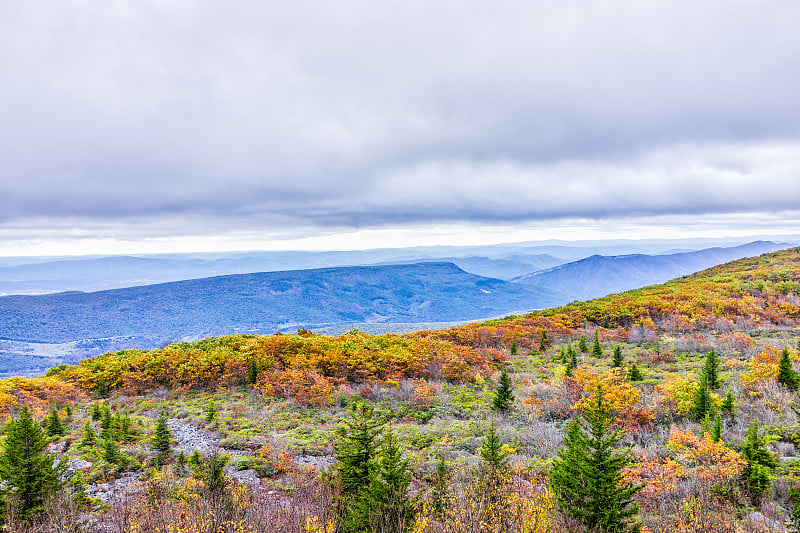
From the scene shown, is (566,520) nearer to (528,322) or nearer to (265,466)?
(265,466)

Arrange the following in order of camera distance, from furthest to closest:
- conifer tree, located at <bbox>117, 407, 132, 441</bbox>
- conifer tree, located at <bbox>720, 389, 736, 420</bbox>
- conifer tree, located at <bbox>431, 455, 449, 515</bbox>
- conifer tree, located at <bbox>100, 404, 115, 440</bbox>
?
conifer tree, located at <bbox>117, 407, 132, 441</bbox>, conifer tree, located at <bbox>100, 404, 115, 440</bbox>, conifer tree, located at <bbox>720, 389, 736, 420</bbox>, conifer tree, located at <bbox>431, 455, 449, 515</bbox>

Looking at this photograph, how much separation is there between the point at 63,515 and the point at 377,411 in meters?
10.7

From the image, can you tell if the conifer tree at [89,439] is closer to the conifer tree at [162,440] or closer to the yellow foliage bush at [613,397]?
the conifer tree at [162,440]

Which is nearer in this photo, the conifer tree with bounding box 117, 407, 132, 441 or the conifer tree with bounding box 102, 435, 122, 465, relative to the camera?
the conifer tree with bounding box 102, 435, 122, 465

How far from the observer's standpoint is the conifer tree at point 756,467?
24.2 ft

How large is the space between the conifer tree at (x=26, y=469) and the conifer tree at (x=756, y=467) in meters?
14.2

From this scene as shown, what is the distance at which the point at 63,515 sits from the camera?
22.8 ft

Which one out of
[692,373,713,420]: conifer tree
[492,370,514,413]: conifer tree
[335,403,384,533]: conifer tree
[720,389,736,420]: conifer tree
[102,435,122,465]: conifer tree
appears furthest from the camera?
[492,370,514,413]: conifer tree

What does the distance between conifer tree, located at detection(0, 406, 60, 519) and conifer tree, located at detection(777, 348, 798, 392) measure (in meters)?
21.0

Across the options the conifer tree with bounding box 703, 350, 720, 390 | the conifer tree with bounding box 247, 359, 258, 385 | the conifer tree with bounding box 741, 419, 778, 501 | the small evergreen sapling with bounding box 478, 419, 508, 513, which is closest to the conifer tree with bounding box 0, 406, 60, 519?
the small evergreen sapling with bounding box 478, 419, 508, 513

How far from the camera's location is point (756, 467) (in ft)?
24.3

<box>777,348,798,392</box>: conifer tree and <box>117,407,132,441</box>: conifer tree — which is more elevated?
<box>777,348,798,392</box>: conifer tree

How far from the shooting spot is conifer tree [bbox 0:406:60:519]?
23.9 ft

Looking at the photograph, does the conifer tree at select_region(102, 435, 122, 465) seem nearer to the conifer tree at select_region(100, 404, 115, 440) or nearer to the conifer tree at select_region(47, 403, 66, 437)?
the conifer tree at select_region(100, 404, 115, 440)
